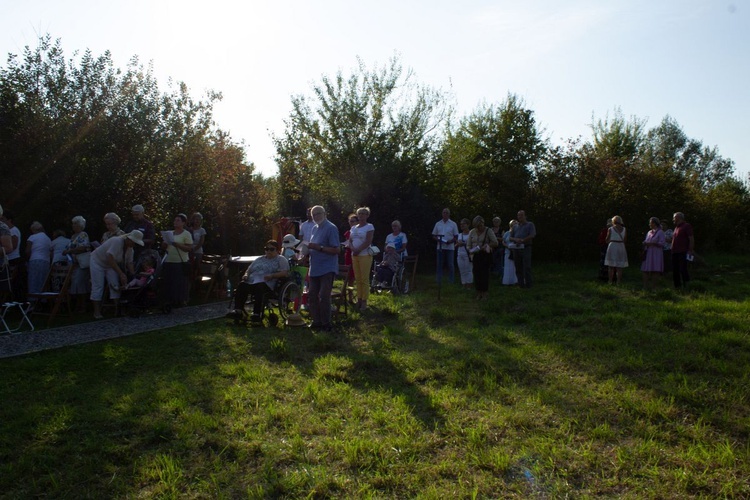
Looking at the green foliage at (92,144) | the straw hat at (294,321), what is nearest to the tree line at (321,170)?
the green foliage at (92,144)

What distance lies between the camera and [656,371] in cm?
602

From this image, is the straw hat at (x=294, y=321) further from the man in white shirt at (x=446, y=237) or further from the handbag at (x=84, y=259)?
Result: the man in white shirt at (x=446, y=237)

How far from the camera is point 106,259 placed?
10.1 m

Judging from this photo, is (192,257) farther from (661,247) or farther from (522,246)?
(661,247)

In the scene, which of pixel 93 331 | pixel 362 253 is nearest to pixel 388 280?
pixel 362 253

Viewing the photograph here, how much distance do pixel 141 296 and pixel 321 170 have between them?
A: 13.3 metres

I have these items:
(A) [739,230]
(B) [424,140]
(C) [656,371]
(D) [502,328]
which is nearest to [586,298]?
(D) [502,328]

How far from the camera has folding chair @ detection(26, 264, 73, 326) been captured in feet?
32.0

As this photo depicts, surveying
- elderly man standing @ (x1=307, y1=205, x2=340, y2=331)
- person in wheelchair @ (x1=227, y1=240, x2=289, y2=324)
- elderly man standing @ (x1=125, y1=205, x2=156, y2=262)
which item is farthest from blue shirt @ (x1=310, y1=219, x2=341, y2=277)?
elderly man standing @ (x1=125, y1=205, x2=156, y2=262)

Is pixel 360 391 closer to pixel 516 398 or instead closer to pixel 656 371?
pixel 516 398

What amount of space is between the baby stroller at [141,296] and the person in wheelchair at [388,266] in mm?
4733

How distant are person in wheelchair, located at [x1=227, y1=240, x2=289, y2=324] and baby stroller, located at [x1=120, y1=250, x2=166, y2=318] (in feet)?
5.90

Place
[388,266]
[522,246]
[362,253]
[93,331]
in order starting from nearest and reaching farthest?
[93,331], [362,253], [388,266], [522,246]

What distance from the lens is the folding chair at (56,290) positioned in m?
9.76
